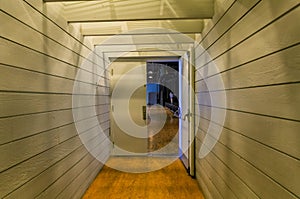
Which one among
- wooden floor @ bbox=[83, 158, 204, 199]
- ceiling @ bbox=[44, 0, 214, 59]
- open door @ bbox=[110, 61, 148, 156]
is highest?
ceiling @ bbox=[44, 0, 214, 59]

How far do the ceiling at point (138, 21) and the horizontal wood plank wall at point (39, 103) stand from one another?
211 millimetres

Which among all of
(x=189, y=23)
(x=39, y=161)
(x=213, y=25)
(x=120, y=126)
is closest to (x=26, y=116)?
(x=39, y=161)

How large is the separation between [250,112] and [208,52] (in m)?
1.20

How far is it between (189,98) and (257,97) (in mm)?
2136

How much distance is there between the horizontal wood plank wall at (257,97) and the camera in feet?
2.95

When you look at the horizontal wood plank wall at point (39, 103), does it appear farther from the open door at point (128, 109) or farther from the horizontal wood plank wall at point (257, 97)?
the open door at point (128, 109)

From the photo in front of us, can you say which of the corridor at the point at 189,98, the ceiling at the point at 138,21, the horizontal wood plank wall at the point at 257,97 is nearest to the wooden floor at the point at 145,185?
the corridor at the point at 189,98

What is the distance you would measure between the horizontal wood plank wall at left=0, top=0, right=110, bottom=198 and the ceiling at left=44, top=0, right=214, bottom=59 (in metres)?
0.21

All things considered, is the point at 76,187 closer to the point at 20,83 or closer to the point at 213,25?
the point at 20,83

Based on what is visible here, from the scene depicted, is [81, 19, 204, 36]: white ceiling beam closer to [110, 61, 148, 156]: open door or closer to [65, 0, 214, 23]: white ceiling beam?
[65, 0, 214, 23]: white ceiling beam

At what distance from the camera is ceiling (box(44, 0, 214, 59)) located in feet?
6.73

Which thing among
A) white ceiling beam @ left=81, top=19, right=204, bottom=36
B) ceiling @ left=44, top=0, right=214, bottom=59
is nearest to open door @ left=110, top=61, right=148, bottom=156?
ceiling @ left=44, top=0, right=214, bottom=59

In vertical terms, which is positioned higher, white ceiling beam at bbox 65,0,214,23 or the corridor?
white ceiling beam at bbox 65,0,214,23

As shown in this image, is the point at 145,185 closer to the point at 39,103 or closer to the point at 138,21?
the point at 39,103
